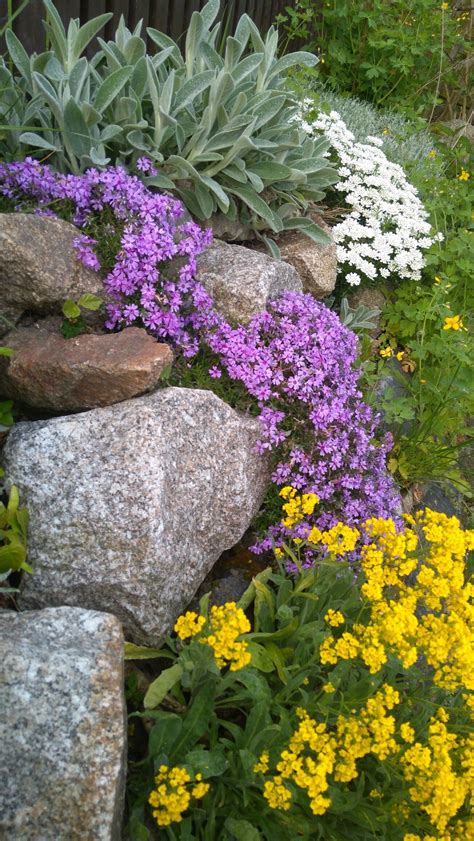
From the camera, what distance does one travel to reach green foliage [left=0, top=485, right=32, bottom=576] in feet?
8.07

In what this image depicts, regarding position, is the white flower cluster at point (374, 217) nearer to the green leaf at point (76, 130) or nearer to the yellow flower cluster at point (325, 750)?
the green leaf at point (76, 130)

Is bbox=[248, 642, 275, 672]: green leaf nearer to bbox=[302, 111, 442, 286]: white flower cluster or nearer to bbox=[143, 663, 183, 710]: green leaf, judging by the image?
bbox=[143, 663, 183, 710]: green leaf

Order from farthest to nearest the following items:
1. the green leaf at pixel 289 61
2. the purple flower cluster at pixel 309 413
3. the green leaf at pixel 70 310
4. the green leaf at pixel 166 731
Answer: the green leaf at pixel 289 61
the purple flower cluster at pixel 309 413
the green leaf at pixel 70 310
the green leaf at pixel 166 731

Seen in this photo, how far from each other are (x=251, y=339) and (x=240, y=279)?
1.26 feet

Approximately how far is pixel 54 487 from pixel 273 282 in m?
1.63

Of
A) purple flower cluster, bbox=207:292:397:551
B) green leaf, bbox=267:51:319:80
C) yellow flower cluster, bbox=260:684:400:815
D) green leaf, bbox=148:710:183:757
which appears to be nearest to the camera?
yellow flower cluster, bbox=260:684:400:815

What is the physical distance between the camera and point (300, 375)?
333 cm

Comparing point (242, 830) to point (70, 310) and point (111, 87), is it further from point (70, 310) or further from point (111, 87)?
point (111, 87)

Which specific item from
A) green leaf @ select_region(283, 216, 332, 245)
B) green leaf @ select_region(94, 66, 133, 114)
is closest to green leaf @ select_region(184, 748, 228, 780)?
green leaf @ select_region(94, 66, 133, 114)

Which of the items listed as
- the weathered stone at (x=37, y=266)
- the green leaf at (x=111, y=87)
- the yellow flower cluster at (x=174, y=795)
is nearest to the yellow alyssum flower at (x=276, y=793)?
the yellow flower cluster at (x=174, y=795)

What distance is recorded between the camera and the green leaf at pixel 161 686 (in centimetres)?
233

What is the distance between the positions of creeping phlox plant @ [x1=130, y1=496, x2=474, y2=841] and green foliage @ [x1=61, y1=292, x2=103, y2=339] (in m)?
1.21

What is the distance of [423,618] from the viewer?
2.22 m

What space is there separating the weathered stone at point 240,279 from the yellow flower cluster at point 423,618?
143 centimetres
